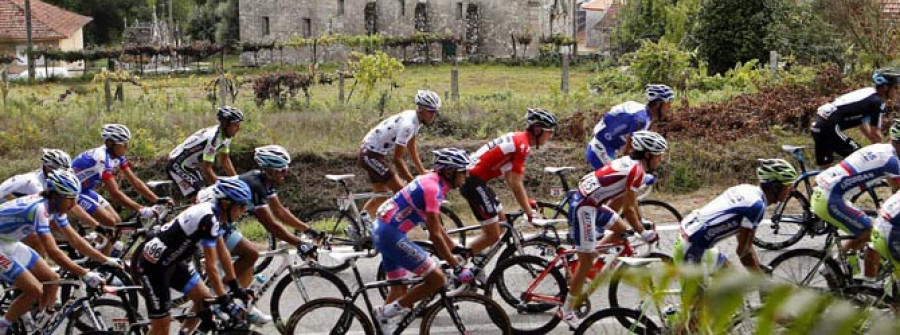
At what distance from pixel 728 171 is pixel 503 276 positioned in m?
7.87

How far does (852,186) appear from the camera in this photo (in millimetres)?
9312

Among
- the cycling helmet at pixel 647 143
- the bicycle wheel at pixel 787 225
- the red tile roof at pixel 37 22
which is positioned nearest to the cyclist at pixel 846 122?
the bicycle wheel at pixel 787 225

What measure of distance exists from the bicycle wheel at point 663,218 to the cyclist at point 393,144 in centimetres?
268

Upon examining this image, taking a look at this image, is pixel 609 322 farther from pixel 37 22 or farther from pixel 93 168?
pixel 37 22

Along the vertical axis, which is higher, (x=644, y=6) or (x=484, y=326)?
(x=644, y=6)

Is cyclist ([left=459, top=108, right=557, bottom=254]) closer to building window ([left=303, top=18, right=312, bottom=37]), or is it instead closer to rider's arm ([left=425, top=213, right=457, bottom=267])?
rider's arm ([left=425, top=213, right=457, bottom=267])

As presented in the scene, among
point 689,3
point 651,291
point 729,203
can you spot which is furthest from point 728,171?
point 689,3

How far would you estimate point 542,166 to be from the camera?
16.5 meters

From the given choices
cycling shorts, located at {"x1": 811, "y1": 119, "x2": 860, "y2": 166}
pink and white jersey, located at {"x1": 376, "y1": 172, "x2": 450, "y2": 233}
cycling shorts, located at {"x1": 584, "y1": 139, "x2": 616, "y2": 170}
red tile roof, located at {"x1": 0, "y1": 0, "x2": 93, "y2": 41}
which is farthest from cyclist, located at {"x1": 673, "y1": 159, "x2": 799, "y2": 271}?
red tile roof, located at {"x1": 0, "y1": 0, "x2": 93, "y2": 41}

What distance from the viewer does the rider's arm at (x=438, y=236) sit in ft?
27.1

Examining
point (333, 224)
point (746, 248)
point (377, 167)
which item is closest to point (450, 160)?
A: point (746, 248)

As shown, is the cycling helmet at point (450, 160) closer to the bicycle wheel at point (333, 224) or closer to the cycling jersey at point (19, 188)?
the bicycle wheel at point (333, 224)

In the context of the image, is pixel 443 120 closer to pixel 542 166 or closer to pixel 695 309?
pixel 542 166

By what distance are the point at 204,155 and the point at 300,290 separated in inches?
124
